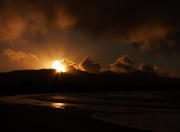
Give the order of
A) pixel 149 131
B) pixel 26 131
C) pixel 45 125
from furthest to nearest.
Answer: pixel 45 125
pixel 149 131
pixel 26 131

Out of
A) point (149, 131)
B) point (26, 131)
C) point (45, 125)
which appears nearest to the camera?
point (26, 131)

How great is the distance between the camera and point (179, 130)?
15492 millimetres

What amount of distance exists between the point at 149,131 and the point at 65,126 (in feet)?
17.8

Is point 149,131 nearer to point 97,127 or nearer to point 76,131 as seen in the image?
point 97,127

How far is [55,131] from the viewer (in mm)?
13797

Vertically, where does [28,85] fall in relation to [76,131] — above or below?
above

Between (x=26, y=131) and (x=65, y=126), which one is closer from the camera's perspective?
(x=26, y=131)

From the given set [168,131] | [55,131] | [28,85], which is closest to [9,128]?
[55,131]

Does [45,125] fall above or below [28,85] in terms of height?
below

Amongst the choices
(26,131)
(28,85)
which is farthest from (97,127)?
Answer: (28,85)

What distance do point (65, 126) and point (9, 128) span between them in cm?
352

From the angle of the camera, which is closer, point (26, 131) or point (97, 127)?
point (26, 131)

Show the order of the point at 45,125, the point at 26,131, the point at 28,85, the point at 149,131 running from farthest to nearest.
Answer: the point at 28,85 < the point at 45,125 < the point at 149,131 < the point at 26,131

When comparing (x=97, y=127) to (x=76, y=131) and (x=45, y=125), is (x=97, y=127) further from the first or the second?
(x=45, y=125)
